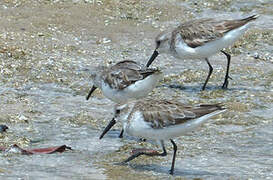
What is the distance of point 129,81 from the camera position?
10281 mm

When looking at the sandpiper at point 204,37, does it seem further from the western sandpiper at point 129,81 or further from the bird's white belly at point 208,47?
the western sandpiper at point 129,81

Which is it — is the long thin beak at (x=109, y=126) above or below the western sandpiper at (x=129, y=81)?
below

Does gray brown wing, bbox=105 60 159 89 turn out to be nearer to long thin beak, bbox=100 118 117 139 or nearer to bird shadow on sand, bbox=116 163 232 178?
long thin beak, bbox=100 118 117 139

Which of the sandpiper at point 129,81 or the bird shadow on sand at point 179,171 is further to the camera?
the sandpiper at point 129,81

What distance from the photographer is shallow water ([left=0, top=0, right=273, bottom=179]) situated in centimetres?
882

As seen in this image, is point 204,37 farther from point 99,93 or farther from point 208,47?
point 99,93

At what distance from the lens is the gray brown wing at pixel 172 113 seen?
27.1 feet

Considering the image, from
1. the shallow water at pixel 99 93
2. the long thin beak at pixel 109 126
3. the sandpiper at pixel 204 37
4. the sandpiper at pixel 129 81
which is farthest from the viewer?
the sandpiper at pixel 204 37

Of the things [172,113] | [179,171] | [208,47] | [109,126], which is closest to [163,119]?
[172,113]

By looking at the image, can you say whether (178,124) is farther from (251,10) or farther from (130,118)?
(251,10)

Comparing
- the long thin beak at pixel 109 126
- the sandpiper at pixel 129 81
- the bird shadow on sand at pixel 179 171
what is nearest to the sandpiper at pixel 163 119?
the bird shadow on sand at pixel 179 171

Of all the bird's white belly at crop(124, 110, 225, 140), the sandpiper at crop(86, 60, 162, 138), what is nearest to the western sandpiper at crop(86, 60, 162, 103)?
the sandpiper at crop(86, 60, 162, 138)

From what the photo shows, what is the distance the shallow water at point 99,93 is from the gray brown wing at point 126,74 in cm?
69

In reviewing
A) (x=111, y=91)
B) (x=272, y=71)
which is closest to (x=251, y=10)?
(x=272, y=71)
